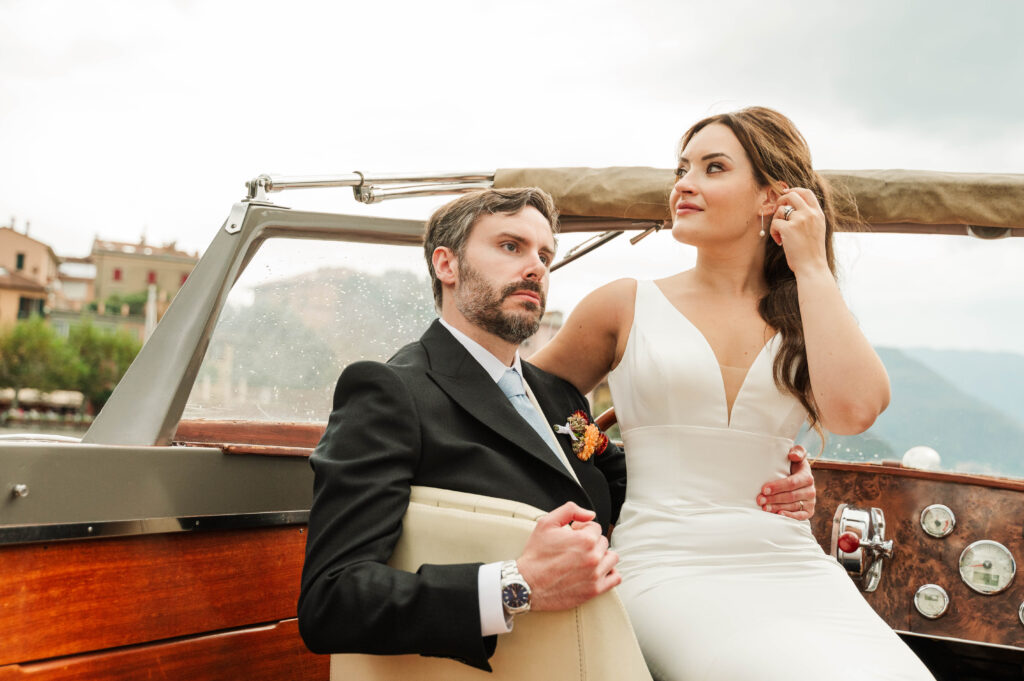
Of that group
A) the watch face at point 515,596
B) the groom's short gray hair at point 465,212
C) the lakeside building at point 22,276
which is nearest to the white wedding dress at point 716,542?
the groom's short gray hair at point 465,212

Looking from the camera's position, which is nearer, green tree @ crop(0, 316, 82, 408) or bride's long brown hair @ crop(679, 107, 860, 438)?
bride's long brown hair @ crop(679, 107, 860, 438)

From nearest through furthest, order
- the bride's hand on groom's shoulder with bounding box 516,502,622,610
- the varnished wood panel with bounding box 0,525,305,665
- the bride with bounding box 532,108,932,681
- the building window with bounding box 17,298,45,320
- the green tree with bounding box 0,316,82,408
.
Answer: the bride's hand on groom's shoulder with bounding box 516,502,622,610 < the varnished wood panel with bounding box 0,525,305,665 < the bride with bounding box 532,108,932,681 < the green tree with bounding box 0,316,82,408 < the building window with bounding box 17,298,45,320

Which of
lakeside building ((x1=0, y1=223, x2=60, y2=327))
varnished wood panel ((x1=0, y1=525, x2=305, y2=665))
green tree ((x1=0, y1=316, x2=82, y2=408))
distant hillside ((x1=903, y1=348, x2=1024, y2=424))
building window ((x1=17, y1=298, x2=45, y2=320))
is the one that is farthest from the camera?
building window ((x1=17, y1=298, x2=45, y2=320))

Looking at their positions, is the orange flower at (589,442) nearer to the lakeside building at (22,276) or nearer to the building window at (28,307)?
the lakeside building at (22,276)

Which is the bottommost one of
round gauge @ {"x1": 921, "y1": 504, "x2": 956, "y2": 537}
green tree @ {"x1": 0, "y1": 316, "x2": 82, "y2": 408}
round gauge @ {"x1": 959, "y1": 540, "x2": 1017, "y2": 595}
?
green tree @ {"x1": 0, "y1": 316, "x2": 82, "y2": 408}

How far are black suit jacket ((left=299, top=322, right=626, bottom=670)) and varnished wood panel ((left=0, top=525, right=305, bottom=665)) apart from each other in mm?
511

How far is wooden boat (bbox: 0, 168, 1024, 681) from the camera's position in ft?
6.59

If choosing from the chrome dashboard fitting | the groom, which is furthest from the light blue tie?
the chrome dashboard fitting

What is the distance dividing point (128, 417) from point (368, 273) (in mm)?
1189

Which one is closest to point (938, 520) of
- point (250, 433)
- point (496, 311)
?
point (496, 311)

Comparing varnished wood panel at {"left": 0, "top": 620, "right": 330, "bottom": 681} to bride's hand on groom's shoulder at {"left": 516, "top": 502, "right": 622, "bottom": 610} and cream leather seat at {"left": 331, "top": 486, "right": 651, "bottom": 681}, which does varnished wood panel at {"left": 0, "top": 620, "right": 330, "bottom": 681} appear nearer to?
cream leather seat at {"left": 331, "top": 486, "right": 651, "bottom": 681}

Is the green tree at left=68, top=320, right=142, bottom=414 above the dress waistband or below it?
below

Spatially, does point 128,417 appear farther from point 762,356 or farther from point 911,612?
point 911,612

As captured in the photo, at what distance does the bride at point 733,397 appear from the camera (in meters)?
2.23
